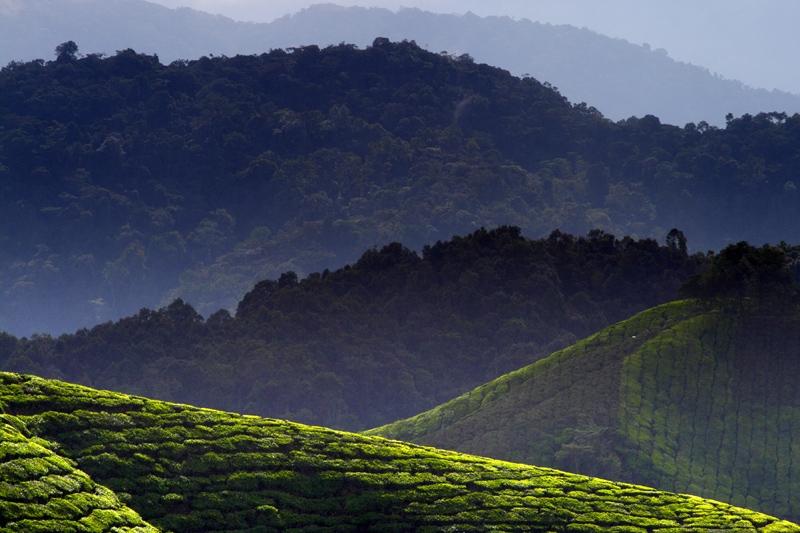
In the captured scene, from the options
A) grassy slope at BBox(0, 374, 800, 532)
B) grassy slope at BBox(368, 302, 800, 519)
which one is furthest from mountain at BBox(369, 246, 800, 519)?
grassy slope at BBox(0, 374, 800, 532)

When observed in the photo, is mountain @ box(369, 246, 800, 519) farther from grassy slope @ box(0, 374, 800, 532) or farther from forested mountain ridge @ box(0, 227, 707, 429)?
forested mountain ridge @ box(0, 227, 707, 429)

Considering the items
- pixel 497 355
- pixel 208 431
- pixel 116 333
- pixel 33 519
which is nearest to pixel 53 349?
pixel 116 333

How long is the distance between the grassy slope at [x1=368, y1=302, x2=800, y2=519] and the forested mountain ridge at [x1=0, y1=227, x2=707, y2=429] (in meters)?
43.7

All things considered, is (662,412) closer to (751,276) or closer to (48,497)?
(751,276)

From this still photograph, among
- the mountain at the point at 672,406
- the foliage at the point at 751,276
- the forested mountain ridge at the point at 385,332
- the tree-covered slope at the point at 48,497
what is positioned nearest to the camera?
the tree-covered slope at the point at 48,497

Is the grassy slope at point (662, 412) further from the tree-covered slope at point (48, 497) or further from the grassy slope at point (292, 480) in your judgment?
the tree-covered slope at point (48, 497)

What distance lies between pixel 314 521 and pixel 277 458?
3845 millimetres

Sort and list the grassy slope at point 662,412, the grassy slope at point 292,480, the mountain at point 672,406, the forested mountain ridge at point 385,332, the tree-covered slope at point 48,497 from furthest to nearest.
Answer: the forested mountain ridge at point 385,332
the mountain at point 672,406
the grassy slope at point 662,412
the grassy slope at point 292,480
the tree-covered slope at point 48,497

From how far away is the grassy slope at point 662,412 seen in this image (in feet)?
306

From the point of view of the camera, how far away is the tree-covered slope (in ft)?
139

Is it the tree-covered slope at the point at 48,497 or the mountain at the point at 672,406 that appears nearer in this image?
the tree-covered slope at the point at 48,497

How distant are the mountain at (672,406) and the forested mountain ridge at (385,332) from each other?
4336cm

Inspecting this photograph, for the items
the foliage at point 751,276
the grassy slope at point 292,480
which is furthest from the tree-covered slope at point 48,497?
the foliage at point 751,276

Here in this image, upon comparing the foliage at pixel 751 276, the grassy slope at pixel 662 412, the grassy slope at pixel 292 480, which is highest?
the foliage at pixel 751 276
